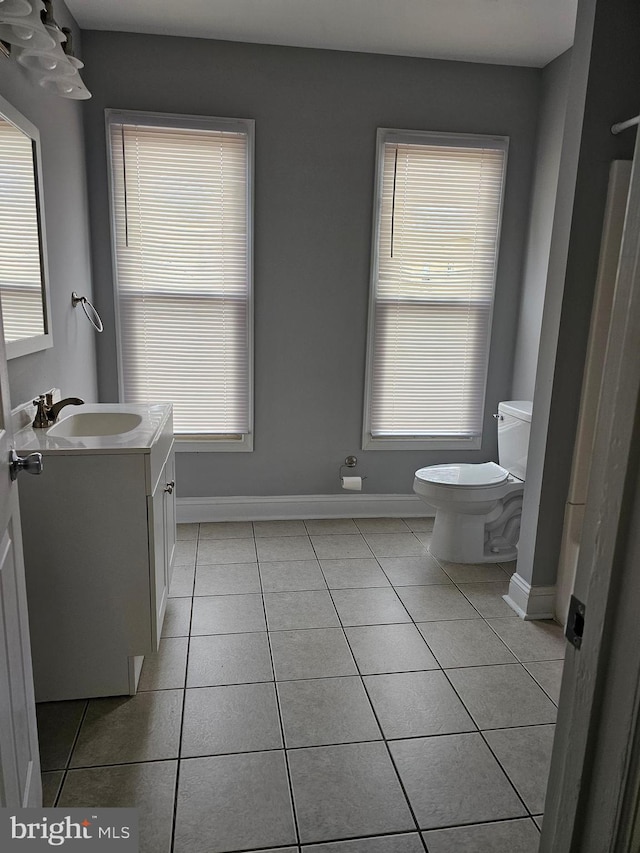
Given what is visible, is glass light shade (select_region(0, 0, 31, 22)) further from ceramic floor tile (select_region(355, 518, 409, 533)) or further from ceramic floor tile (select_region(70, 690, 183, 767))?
ceramic floor tile (select_region(355, 518, 409, 533))

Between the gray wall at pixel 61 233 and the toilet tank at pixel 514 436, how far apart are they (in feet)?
7.22

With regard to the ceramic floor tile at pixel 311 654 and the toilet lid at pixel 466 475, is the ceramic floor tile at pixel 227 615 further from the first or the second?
the toilet lid at pixel 466 475

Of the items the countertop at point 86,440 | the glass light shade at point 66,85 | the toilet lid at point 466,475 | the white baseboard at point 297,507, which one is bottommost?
the white baseboard at point 297,507

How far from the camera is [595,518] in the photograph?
69 centimetres

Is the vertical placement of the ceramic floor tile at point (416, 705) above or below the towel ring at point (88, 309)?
below

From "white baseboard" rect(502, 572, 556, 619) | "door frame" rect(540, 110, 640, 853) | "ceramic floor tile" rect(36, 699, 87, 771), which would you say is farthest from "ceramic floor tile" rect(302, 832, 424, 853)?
"white baseboard" rect(502, 572, 556, 619)

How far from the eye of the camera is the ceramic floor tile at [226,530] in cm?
332

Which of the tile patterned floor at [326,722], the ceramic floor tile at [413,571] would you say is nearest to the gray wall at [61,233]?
the tile patterned floor at [326,722]

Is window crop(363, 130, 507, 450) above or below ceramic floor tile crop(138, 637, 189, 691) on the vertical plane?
above

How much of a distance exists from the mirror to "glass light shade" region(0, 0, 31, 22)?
238 mm

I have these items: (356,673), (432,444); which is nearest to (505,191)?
(432,444)

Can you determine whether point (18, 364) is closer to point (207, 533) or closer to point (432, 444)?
point (207, 533)

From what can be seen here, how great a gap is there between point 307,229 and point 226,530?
1.77 m

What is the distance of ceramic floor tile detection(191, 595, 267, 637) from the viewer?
2396 mm
